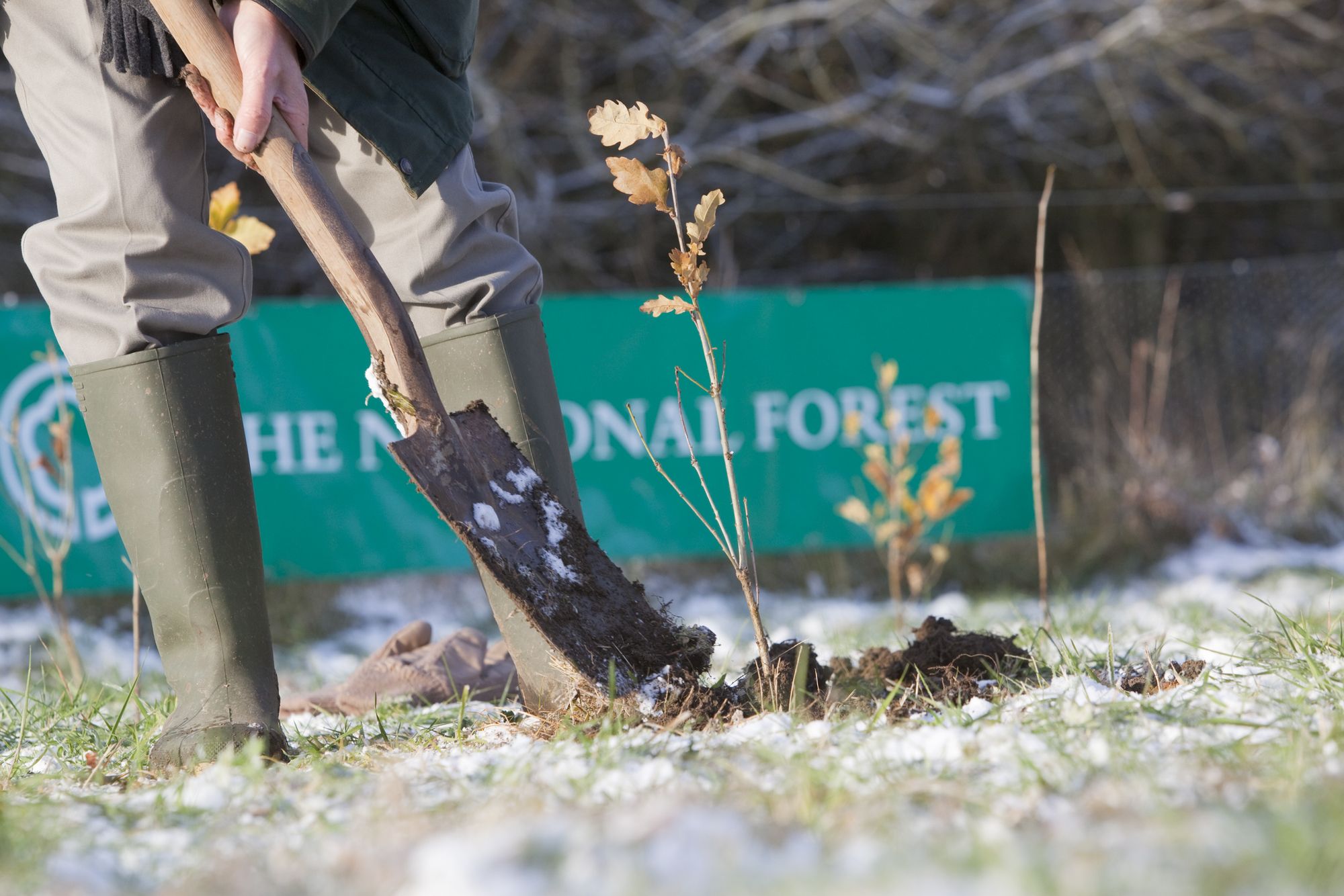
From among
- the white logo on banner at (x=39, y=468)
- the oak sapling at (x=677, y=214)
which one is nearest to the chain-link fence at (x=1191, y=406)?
the oak sapling at (x=677, y=214)

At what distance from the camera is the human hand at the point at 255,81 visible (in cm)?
146

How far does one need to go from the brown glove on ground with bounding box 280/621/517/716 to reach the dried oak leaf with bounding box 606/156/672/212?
903mm

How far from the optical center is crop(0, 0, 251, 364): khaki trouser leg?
1509mm

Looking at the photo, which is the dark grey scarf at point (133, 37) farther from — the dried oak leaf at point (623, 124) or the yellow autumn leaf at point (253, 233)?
the yellow autumn leaf at point (253, 233)

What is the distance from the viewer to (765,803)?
1025mm

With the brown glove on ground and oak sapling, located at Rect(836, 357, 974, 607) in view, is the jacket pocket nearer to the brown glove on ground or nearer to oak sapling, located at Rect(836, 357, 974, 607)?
the brown glove on ground

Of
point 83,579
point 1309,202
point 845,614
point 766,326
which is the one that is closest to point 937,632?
point 845,614

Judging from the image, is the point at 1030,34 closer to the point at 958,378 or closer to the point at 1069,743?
the point at 958,378

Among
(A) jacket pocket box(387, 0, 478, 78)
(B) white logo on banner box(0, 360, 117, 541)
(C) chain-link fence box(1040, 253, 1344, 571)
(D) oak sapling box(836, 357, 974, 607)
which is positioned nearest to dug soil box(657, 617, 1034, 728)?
(A) jacket pocket box(387, 0, 478, 78)

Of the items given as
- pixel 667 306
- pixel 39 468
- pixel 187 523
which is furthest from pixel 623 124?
pixel 39 468

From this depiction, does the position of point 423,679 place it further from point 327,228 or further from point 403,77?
point 403,77

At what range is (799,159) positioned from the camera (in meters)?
6.89

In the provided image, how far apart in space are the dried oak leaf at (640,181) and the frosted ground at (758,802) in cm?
75

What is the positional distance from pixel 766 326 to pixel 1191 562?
2.26 m
